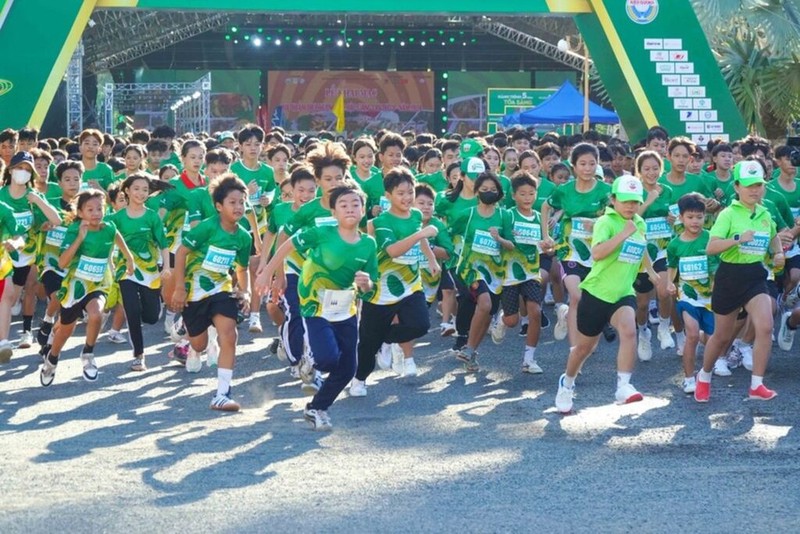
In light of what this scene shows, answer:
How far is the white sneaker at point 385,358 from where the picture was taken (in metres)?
11.1

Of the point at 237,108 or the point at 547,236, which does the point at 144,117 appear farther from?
the point at 547,236

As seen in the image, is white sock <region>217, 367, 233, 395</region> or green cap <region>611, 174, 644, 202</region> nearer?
green cap <region>611, 174, 644, 202</region>

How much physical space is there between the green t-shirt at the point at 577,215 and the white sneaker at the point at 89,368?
3856mm

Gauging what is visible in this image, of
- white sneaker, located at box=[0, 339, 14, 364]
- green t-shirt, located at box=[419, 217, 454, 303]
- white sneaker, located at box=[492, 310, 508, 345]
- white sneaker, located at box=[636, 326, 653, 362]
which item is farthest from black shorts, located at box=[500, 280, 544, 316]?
white sneaker, located at box=[0, 339, 14, 364]

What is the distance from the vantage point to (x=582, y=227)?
11.4m

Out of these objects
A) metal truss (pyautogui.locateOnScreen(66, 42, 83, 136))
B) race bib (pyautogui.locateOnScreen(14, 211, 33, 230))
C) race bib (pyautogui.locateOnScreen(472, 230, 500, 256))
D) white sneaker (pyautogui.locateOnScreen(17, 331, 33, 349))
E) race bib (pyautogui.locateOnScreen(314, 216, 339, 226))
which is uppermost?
metal truss (pyautogui.locateOnScreen(66, 42, 83, 136))

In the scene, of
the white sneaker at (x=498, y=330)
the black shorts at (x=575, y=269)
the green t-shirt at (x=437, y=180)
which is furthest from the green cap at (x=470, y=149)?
the black shorts at (x=575, y=269)

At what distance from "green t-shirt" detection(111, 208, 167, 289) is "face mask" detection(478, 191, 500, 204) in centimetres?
258

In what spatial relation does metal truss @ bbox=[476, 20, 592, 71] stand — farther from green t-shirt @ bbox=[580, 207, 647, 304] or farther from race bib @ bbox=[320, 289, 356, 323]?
race bib @ bbox=[320, 289, 356, 323]

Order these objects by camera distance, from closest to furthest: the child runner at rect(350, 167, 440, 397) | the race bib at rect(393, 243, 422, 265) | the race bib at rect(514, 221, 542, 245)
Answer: the child runner at rect(350, 167, 440, 397), the race bib at rect(393, 243, 422, 265), the race bib at rect(514, 221, 542, 245)

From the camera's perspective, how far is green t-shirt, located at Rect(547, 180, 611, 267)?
11336 millimetres

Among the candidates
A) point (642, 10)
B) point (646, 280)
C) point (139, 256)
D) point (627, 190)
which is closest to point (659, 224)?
point (646, 280)

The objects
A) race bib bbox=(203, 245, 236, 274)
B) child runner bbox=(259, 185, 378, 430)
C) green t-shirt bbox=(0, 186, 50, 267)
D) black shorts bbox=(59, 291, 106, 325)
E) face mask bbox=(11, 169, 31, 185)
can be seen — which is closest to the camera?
child runner bbox=(259, 185, 378, 430)

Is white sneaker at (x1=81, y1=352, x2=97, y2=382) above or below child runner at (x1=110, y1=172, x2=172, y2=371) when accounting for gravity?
below
